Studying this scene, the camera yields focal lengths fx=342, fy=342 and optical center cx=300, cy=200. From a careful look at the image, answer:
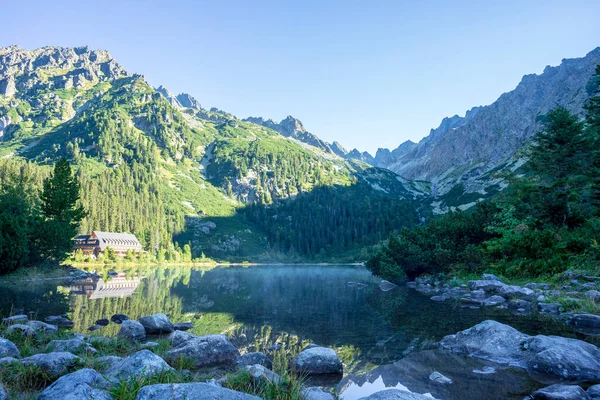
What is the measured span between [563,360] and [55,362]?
15.2 m

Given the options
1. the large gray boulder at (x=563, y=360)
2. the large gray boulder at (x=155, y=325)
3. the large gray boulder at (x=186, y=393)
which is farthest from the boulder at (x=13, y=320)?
the large gray boulder at (x=563, y=360)

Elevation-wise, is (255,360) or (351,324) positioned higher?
(255,360)

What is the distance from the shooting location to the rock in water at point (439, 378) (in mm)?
10578

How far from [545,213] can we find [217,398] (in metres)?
40.0

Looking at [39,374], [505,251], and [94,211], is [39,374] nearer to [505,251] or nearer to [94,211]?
[505,251]

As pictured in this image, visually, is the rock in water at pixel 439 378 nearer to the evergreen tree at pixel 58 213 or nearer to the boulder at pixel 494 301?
the boulder at pixel 494 301

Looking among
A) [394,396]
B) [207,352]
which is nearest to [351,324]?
[207,352]

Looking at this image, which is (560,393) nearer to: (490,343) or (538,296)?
(490,343)

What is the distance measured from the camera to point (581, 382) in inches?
395

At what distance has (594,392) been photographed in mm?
8695

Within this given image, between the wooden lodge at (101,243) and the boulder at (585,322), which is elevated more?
the wooden lodge at (101,243)

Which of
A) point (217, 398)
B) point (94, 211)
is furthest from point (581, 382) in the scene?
point (94, 211)

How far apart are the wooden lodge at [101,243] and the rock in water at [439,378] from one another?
120 m

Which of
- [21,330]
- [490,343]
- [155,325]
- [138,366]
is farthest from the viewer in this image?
[155,325]
